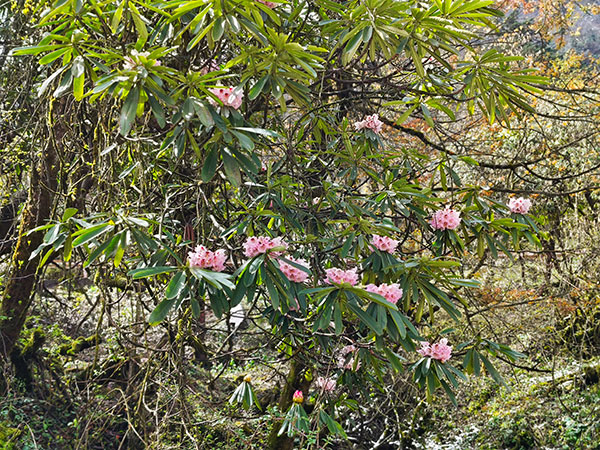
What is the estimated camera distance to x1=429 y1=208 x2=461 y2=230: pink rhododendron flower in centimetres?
215

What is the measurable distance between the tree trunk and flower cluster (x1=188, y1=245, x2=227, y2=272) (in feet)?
6.06

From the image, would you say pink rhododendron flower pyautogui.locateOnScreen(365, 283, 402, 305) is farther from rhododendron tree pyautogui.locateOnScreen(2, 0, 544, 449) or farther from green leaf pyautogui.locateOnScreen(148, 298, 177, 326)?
green leaf pyautogui.locateOnScreen(148, 298, 177, 326)

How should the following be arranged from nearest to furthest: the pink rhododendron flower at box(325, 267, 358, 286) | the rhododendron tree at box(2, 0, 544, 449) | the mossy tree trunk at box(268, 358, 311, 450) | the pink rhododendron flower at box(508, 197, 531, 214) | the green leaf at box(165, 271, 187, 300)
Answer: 1. the green leaf at box(165, 271, 187, 300)
2. the rhododendron tree at box(2, 0, 544, 449)
3. the pink rhododendron flower at box(325, 267, 358, 286)
4. the pink rhododendron flower at box(508, 197, 531, 214)
5. the mossy tree trunk at box(268, 358, 311, 450)

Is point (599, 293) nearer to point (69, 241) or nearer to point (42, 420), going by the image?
point (69, 241)

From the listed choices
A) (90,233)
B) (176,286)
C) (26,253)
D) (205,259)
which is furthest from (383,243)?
(26,253)

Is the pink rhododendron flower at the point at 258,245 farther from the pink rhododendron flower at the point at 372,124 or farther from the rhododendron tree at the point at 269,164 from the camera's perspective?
the pink rhododendron flower at the point at 372,124

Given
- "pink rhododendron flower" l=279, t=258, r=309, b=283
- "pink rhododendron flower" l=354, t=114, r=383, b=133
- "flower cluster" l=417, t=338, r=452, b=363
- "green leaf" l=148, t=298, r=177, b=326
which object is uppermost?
"pink rhododendron flower" l=354, t=114, r=383, b=133

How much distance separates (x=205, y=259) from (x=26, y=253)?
259 cm

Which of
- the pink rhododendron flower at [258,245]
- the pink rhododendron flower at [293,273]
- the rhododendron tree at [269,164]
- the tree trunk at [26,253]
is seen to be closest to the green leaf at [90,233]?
the rhododendron tree at [269,164]

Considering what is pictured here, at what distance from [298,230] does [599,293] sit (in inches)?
131

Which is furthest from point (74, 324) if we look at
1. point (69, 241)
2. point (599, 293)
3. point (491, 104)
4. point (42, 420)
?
point (599, 293)

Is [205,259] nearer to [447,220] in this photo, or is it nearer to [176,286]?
[176,286]

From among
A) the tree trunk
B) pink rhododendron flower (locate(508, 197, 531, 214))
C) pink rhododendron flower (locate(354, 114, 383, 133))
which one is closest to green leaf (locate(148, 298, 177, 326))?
pink rhododendron flower (locate(354, 114, 383, 133))

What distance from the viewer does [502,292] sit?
491cm
